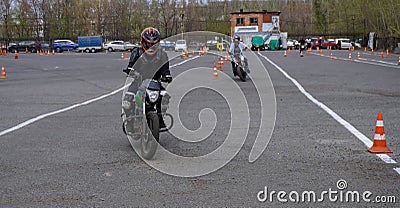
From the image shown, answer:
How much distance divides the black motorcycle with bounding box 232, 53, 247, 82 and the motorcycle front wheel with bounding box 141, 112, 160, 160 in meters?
13.2

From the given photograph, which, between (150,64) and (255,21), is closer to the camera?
(150,64)

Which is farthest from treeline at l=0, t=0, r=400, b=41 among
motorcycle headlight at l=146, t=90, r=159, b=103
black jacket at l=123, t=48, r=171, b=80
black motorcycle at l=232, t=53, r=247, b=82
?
motorcycle headlight at l=146, t=90, r=159, b=103

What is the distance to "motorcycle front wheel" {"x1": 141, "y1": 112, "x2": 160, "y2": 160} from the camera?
24.2ft

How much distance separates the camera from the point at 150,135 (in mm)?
7391

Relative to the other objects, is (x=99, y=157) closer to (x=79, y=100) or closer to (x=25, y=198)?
(x=25, y=198)

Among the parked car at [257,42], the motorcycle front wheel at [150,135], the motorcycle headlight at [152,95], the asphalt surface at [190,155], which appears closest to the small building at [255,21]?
the parked car at [257,42]

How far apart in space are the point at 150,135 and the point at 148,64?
1.24 metres

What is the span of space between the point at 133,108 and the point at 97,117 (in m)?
3.98

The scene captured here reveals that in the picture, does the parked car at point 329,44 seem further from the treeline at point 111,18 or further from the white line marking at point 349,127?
the white line marking at point 349,127

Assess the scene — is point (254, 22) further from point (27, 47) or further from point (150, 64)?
point (150, 64)

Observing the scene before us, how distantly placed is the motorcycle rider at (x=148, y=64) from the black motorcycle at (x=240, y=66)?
40.7 ft

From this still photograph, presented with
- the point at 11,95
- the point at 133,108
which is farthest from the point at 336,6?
the point at 133,108

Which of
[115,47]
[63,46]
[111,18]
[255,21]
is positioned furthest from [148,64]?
[111,18]

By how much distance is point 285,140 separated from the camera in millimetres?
8648
